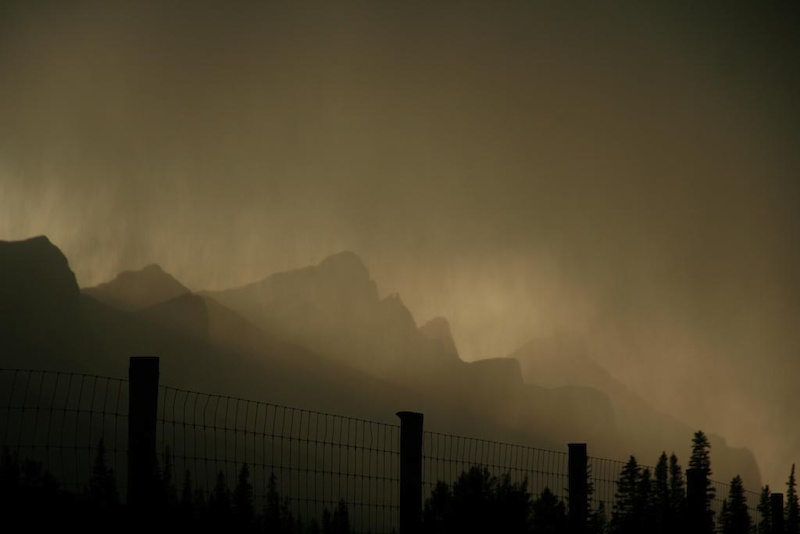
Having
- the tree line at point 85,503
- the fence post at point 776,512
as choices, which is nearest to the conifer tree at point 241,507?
the tree line at point 85,503

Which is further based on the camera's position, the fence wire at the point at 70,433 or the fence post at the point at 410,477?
the fence post at the point at 410,477

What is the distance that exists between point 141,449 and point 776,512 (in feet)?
41.3

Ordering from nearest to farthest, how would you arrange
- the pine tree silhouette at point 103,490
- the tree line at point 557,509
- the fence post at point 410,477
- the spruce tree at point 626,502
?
the pine tree silhouette at point 103,490 → the fence post at point 410,477 → the tree line at point 557,509 → the spruce tree at point 626,502

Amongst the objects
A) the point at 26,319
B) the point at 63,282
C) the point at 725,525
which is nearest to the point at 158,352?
the point at 26,319

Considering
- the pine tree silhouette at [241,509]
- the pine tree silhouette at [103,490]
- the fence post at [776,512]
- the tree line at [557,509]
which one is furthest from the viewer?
the fence post at [776,512]

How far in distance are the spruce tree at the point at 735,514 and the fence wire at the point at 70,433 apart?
8.93 m

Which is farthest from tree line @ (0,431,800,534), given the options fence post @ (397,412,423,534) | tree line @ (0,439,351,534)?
fence post @ (397,412,423,534)

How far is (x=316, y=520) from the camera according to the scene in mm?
7902

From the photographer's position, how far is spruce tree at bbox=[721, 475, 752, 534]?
1441 centimetres

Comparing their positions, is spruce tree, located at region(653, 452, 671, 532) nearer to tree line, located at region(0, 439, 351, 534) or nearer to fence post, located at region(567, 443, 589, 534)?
fence post, located at region(567, 443, 589, 534)

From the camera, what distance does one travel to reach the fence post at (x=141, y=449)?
6402 millimetres

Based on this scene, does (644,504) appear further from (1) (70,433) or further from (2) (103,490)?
(1) (70,433)

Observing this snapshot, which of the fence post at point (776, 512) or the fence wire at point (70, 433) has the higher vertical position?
the fence wire at point (70, 433)

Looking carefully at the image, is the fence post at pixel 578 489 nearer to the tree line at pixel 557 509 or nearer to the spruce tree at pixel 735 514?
the tree line at pixel 557 509
